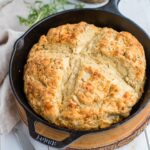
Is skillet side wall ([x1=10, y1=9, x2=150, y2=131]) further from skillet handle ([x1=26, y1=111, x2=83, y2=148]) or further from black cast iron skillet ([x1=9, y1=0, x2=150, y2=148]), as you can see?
skillet handle ([x1=26, y1=111, x2=83, y2=148])

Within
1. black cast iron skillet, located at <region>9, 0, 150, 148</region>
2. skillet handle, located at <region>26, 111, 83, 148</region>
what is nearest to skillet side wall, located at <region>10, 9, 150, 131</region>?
black cast iron skillet, located at <region>9, 0, 150, 148</region>

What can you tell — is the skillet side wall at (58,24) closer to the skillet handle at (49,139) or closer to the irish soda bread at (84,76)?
the irish soda bread at (84,76)

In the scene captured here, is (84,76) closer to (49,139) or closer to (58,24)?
(49,139)

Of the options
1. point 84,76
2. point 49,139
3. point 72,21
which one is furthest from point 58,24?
point 49,139

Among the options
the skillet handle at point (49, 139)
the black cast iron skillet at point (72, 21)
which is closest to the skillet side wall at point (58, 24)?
the black cast iron skillet at point (72, 21)

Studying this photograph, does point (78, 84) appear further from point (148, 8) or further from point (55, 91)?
point (148, 8)
